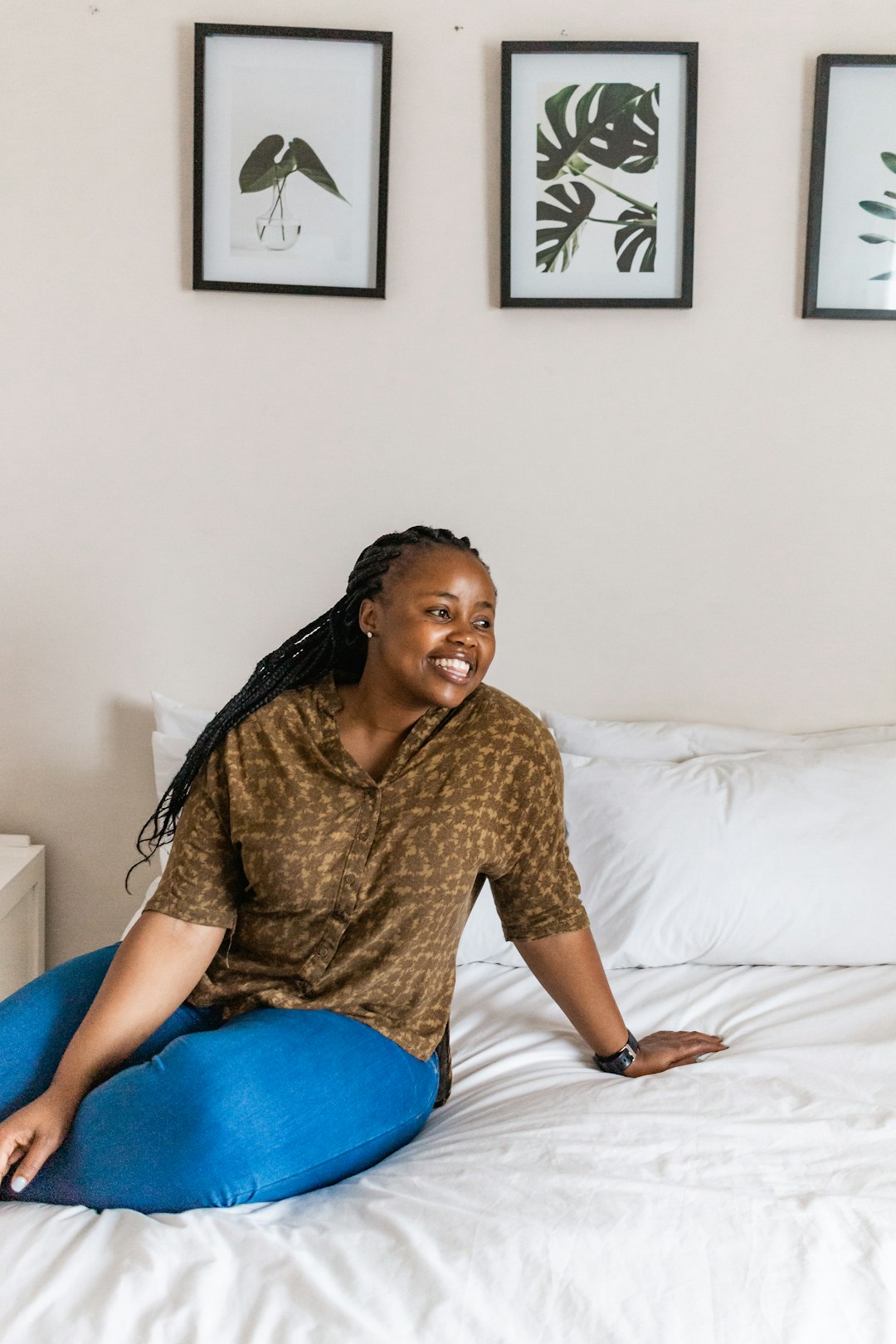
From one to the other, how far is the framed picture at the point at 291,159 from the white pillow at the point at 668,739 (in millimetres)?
827

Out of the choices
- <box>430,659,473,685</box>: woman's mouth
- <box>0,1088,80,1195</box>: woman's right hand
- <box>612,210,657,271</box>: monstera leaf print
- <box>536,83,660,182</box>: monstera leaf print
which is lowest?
<box>0,1088,80,1195</box>: woman's right hand

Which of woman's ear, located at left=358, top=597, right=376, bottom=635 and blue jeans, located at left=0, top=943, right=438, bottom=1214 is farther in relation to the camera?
woman's ear, located at left=358, top=597, right=376, bottom=635

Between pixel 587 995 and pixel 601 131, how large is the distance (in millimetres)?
1450

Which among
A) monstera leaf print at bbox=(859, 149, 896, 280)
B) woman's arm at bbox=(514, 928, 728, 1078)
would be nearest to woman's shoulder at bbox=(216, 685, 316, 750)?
woman's arm at bbox=(514, 928, 728, 1078)

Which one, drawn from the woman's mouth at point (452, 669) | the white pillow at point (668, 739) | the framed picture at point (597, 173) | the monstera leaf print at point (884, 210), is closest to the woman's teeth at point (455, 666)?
the woman's mouth at point (452, 669)

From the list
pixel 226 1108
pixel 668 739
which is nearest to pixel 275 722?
pixel 226 1108

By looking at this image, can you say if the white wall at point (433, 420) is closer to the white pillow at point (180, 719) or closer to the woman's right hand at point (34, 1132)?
the white pillow at point (180, 719)

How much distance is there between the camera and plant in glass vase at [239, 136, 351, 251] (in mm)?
1939

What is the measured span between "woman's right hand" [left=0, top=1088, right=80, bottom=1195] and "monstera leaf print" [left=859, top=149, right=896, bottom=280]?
180cm

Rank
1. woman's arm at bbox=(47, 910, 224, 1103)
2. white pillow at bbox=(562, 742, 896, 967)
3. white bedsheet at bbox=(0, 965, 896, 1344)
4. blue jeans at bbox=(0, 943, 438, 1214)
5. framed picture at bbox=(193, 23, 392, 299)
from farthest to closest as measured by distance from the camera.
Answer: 1. framed picture at bbox=(193, 23, 392, 299)
2. white pillow at bbox=(562, 742, 896, 967)
3. woman's arm at bbox=(47, 910, 224, 1103)
4. blue jeans at bbox=(0, 943, 438, 1214)
5. white bedsheet at bbox=(0, 965, 896, 1344)

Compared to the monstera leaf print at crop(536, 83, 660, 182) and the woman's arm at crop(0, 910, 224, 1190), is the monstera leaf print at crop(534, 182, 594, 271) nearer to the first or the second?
the monstera leaf print at crop(536, 83, 660, 182)

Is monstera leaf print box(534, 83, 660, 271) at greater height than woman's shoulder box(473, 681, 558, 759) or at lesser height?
greater

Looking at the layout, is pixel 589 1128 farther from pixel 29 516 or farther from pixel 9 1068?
pixel 29 516

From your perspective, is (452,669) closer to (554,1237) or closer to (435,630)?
(435,630)
